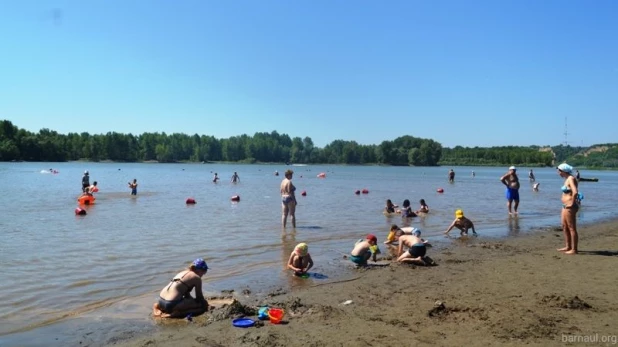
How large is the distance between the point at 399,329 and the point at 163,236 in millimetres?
11117

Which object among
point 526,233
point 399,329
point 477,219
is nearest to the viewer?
point 399,329

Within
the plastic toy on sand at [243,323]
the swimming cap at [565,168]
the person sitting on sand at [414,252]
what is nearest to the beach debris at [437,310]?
the plastic toy on sand at [243,323]

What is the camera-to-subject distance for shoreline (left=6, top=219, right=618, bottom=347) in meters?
6.30

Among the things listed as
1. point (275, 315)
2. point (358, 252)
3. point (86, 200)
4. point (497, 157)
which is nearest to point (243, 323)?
point (275, 315)

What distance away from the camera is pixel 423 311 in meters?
7.40

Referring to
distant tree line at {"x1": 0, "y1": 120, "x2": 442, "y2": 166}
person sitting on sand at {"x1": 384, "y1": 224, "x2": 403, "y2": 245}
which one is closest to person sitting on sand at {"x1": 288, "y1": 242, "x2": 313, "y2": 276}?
person sitting on sand at {"x1": 384, "y1": 224, "x2": 403, "y2": 245}

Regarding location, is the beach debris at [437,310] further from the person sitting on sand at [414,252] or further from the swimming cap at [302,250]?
the person sitting on sand at [414,252]

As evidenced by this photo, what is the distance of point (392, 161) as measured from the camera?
178375mm

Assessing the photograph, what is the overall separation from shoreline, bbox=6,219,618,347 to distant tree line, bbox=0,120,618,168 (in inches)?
5789

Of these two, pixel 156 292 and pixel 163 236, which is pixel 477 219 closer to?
pixel 163 236

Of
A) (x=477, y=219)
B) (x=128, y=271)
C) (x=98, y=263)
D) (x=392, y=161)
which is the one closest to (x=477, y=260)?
(x=128, y=271)

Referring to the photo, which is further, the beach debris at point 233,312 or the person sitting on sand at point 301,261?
the person sitting on sand at point 301,261

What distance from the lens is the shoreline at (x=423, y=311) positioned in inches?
248

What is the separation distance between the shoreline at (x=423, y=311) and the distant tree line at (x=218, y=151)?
147032 millimetres
